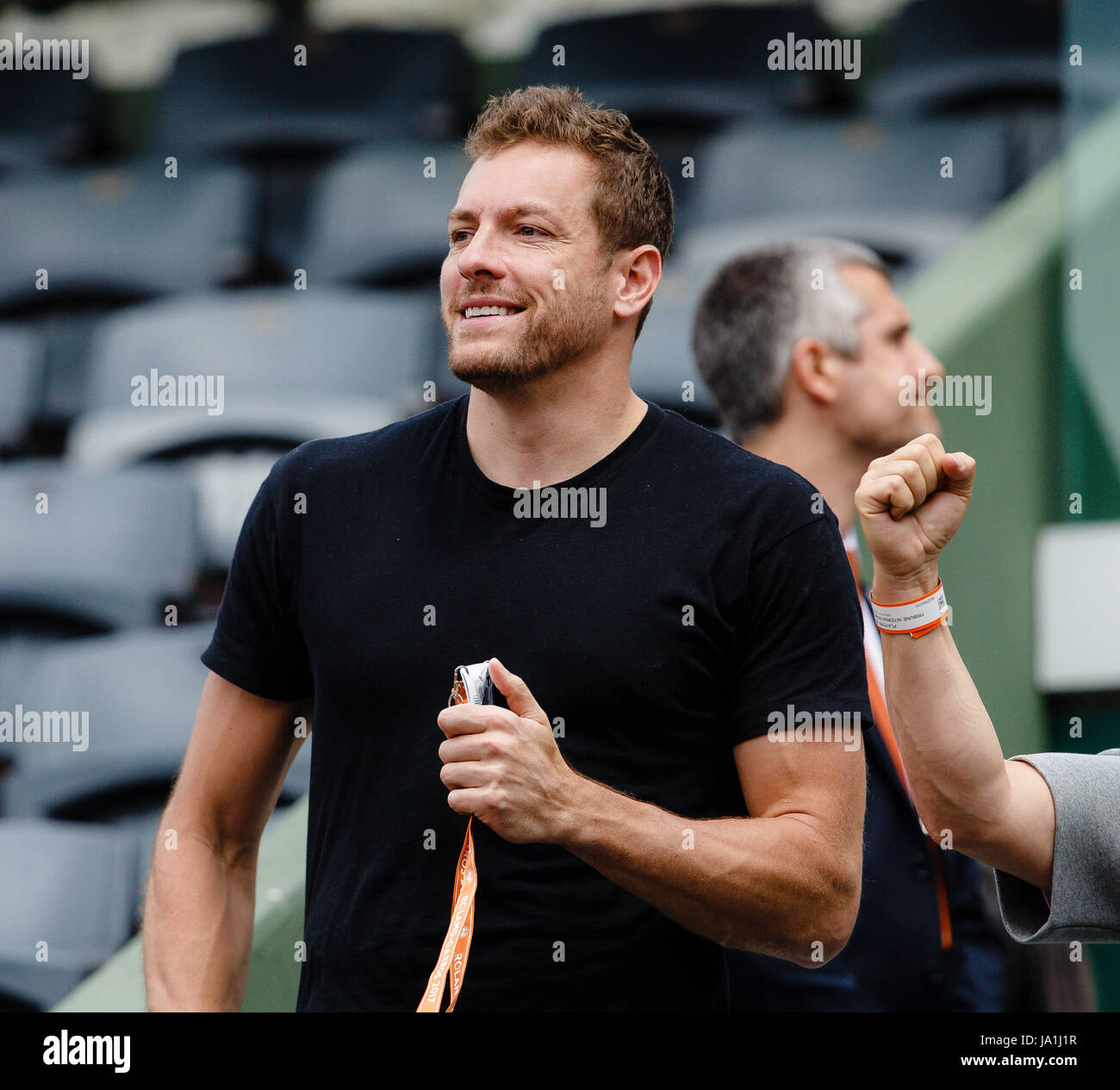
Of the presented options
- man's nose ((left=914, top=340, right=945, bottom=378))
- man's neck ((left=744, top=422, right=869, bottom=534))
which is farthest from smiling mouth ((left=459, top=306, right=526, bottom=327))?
man's nose ((left=914, top=340, right=945, bottom=378))

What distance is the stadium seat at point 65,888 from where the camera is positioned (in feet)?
6.89

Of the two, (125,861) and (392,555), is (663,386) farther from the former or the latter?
(392,555)

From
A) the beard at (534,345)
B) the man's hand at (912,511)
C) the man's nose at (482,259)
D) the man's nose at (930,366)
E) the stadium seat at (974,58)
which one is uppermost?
the stadium seat at (974,58)

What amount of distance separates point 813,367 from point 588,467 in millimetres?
761

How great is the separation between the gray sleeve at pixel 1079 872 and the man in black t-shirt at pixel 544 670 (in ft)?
0.56

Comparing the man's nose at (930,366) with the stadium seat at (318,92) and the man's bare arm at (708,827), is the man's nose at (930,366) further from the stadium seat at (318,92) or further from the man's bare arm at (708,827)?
the stadium seat at (318,92)

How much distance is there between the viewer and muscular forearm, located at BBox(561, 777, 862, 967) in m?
1.22

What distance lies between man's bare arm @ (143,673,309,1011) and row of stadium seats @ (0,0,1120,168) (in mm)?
2686

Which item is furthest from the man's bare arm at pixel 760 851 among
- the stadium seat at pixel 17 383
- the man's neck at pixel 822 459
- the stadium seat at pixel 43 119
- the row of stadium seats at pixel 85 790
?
the stadium seat at pixel 43 119

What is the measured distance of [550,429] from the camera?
144 cm

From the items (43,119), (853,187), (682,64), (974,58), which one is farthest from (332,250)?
(974,58)

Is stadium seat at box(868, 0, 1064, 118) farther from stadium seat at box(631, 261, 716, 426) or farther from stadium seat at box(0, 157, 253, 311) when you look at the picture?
stadium seat at box(0, 157, 253, 311)

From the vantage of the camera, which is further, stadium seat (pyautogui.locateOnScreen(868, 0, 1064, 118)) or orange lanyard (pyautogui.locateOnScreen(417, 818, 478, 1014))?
stadium seat (pyautogui.locateOnScreen(868, 0, 1064, 118))

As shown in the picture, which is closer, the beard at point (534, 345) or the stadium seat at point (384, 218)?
the beard at point (534, 345)
